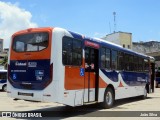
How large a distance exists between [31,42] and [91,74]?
3065 millimetres

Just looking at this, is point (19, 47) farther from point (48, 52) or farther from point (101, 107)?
point (101, 107)

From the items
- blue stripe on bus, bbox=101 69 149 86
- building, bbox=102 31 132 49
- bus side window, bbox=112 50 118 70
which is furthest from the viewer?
building, bbox=102 31 132 49

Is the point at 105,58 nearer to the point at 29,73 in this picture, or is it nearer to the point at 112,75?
the point at 112,75

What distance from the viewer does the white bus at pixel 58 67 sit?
11.8 m

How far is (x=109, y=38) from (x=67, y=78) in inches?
2064

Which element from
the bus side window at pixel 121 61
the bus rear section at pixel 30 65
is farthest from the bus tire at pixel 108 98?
the bus rear section at pixel 30 65

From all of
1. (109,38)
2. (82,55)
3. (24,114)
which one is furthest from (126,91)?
(109,38)

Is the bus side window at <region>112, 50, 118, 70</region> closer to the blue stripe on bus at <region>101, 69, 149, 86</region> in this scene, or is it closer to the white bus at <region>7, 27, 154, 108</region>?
the blue stripe on bus at <region>101, 69, 149, 86</region>

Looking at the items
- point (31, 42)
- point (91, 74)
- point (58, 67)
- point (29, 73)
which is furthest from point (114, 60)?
point (29, 73)

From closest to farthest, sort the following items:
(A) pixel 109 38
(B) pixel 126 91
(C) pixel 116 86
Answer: (C) pixel 116 86, (B) pixel 126 91, (A) pixel 109 38

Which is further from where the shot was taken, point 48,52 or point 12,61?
point 12,61

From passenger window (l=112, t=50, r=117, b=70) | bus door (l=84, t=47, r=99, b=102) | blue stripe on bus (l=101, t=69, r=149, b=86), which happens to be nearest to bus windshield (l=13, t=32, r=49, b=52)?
bus door (l=84, t=47, r=99, b=102)

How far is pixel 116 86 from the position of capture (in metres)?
16.6

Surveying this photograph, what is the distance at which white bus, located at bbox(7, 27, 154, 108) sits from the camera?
38.5 ft
